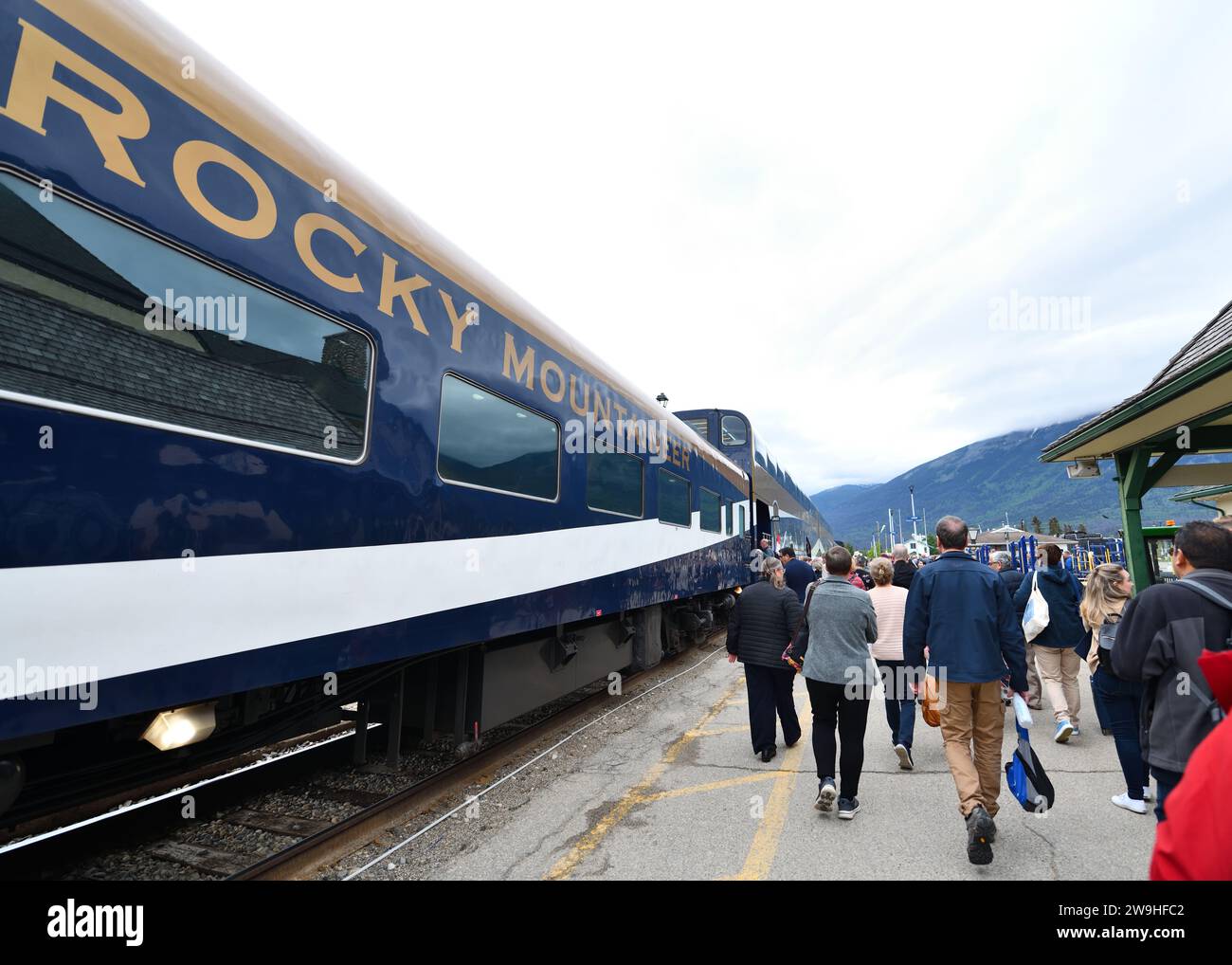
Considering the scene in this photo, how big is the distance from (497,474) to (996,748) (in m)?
3.14

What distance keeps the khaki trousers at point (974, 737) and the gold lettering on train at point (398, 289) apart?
11.2ft

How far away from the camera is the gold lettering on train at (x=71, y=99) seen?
1.86 meters

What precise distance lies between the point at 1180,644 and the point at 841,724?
196cm

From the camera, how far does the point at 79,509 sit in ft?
6.30

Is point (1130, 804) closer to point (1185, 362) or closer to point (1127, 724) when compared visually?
point (1127, 724)

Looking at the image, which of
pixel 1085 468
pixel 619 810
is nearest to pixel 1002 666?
pixel 619 810

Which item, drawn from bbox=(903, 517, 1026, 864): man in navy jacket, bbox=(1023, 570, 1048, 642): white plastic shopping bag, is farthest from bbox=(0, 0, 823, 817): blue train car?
bbox=(1023, 570, 1048, 642): white plastic shopping bag

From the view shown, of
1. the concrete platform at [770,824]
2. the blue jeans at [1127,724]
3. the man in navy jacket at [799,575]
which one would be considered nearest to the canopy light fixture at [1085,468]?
the man in navy jacket at [799,575]

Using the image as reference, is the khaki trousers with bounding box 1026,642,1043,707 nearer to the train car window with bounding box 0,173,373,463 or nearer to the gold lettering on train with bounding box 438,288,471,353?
the gold lettering on train with bounding box 438,288,471,353

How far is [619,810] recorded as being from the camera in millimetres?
3889

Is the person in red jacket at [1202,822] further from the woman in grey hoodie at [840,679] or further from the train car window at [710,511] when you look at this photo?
the train car window at [710,511]

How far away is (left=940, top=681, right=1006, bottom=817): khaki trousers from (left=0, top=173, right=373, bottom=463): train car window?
329 centimetres
